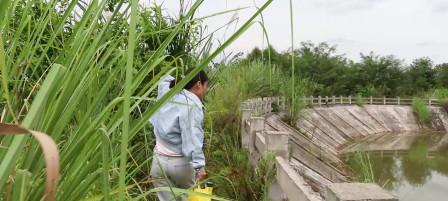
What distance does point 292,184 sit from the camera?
2.91 m

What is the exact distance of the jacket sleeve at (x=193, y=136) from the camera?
2.29 metres

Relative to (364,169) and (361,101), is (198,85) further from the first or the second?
(361,101)

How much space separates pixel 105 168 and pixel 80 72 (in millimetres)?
265

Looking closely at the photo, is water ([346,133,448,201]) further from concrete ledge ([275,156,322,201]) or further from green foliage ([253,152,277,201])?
concrete ledge ([275,156,322,201])

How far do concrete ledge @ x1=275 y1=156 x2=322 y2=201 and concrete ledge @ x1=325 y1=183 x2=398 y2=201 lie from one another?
763mm

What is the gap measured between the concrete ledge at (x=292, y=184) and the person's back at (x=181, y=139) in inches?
25.2

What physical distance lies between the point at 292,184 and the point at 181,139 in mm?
904

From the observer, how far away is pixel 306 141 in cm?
1338

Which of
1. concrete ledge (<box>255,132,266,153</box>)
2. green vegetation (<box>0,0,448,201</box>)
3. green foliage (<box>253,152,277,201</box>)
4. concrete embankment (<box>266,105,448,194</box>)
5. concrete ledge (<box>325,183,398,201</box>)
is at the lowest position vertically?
concrete embankment (<box>266,105,448,194</box>)

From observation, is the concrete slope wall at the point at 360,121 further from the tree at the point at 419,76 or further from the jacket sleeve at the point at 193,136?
the jacket sleeve at the point at 193,136

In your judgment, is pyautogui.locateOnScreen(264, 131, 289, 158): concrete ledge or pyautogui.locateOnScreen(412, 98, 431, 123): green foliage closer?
pyautogui.locateOnScreen(264, 131, 289, 158): concrete ledge

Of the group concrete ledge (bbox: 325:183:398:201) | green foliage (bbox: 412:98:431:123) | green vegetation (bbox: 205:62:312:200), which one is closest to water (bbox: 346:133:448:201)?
green foliage (bbox: 412:98:431:123)

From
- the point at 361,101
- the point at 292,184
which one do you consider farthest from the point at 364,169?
the point at 361,101

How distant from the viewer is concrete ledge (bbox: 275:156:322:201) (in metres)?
2.59
